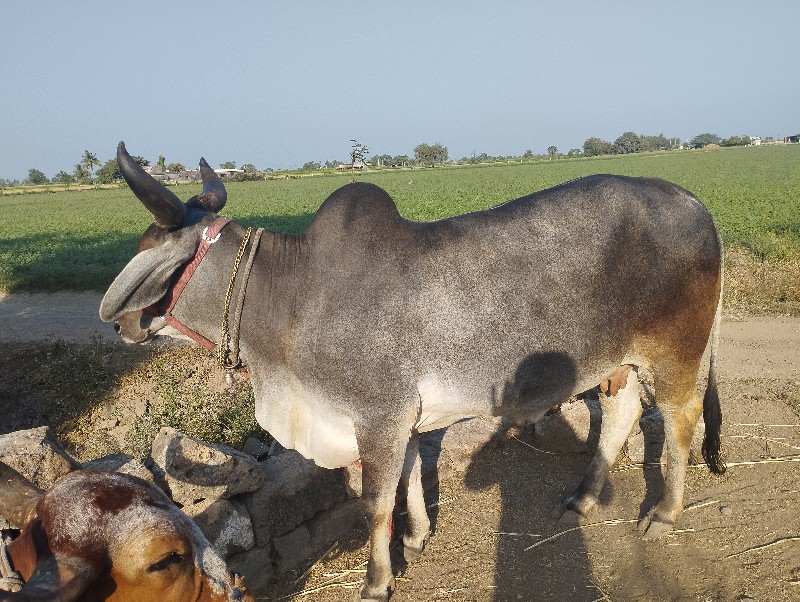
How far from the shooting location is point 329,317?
3.36m

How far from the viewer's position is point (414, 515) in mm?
4418

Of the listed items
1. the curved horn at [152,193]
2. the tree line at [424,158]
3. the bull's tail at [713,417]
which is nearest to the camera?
the curved horn at [152,193]

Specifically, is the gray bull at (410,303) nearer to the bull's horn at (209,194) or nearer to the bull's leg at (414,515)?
the bull's horn at (209,194)

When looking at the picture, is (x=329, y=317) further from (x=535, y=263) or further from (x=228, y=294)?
(x=535, y=263)

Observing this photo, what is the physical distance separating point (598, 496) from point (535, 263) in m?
2.14

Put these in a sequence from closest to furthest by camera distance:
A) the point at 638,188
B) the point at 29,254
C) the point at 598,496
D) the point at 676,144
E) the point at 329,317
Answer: the point at 329,317 < the point at 638,188 < the point at 598,496 < the point at 29,254 < the point at 676,144

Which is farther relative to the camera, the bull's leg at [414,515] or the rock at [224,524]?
the bull's leg at [414,515]

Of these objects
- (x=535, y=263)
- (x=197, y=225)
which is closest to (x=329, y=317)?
(x=197, y=225)

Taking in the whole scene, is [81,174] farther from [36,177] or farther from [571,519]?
[571,519]

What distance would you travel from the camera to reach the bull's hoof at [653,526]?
178 inches

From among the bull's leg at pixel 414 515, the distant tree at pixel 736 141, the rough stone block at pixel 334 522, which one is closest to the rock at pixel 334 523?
the rough stone block at pixel 334 522

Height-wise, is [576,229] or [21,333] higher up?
[576,229]

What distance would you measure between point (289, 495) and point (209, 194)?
6.29 feet

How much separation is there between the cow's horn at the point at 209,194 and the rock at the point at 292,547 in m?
2.10
